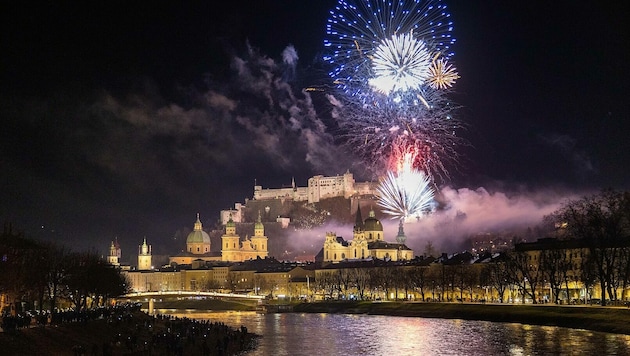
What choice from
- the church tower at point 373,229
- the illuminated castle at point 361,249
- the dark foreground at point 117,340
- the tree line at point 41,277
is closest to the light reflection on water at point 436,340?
the dark foreground at point 117,340

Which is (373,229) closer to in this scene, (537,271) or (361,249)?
(361,249)

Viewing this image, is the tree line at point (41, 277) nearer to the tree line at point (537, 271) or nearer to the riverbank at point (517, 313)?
the riverbank at point (517, 313)

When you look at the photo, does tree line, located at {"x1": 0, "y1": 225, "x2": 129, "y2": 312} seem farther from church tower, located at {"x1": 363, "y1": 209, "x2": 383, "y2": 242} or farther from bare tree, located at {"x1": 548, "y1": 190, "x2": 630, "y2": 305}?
church tower, located at {"x1": 363, "y1": 209, "x2": 383, "y2": 242}

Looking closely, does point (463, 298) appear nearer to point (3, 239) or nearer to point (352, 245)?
point (3, 239)

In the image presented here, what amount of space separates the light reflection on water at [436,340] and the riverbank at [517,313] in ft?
4.71

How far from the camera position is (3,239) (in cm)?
7288

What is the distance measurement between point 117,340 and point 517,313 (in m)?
38.3

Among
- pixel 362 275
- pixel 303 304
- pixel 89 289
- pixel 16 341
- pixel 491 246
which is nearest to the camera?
pixel 16 341

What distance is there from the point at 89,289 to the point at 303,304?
2034 inches

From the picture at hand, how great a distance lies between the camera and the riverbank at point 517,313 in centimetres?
6381

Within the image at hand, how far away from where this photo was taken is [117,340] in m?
55.6

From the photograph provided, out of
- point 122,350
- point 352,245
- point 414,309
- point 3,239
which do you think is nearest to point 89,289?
point 3,239

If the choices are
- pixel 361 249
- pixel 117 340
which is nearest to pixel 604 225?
pixel 117 340

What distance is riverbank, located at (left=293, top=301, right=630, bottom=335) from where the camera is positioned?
63.8 metres
